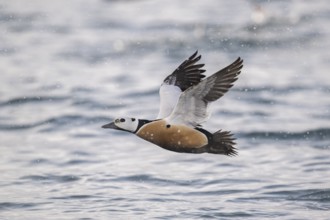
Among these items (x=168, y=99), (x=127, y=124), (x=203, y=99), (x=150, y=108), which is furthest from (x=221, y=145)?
(x=150, y=108)

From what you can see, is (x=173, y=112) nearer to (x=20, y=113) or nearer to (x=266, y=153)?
(x=266, y=153)

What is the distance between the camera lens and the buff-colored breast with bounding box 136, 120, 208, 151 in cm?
988

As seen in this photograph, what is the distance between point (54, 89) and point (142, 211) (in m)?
7.47

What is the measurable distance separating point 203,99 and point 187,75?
965mm

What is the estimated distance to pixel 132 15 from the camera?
90.7 feet

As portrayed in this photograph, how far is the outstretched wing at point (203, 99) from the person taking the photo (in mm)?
10156

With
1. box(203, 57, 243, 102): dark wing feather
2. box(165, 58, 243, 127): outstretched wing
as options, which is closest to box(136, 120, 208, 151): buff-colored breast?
box(165, 58, 243, 127): outstretched wing

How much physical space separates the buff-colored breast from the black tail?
9 centimetres

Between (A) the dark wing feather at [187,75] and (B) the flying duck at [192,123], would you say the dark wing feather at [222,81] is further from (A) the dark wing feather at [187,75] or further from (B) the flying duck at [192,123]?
(A) the dark wing feather at [187,75]

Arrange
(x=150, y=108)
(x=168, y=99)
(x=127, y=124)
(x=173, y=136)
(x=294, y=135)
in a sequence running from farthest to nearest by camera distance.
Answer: (x=150, y=108) < (x=294, y=135) < (x=168, y=99) < (x=127, y=124) < (x=173, y=136)

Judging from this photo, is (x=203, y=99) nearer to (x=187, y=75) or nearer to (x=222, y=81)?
(x=222, y=81)

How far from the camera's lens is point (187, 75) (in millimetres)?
11219

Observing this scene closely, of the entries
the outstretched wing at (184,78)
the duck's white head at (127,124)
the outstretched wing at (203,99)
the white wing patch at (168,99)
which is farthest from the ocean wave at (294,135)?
the duck's white head at (127,124)

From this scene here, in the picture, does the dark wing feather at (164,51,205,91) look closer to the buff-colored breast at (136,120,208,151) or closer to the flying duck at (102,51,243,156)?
the flying duck at (102,51,243,156)
